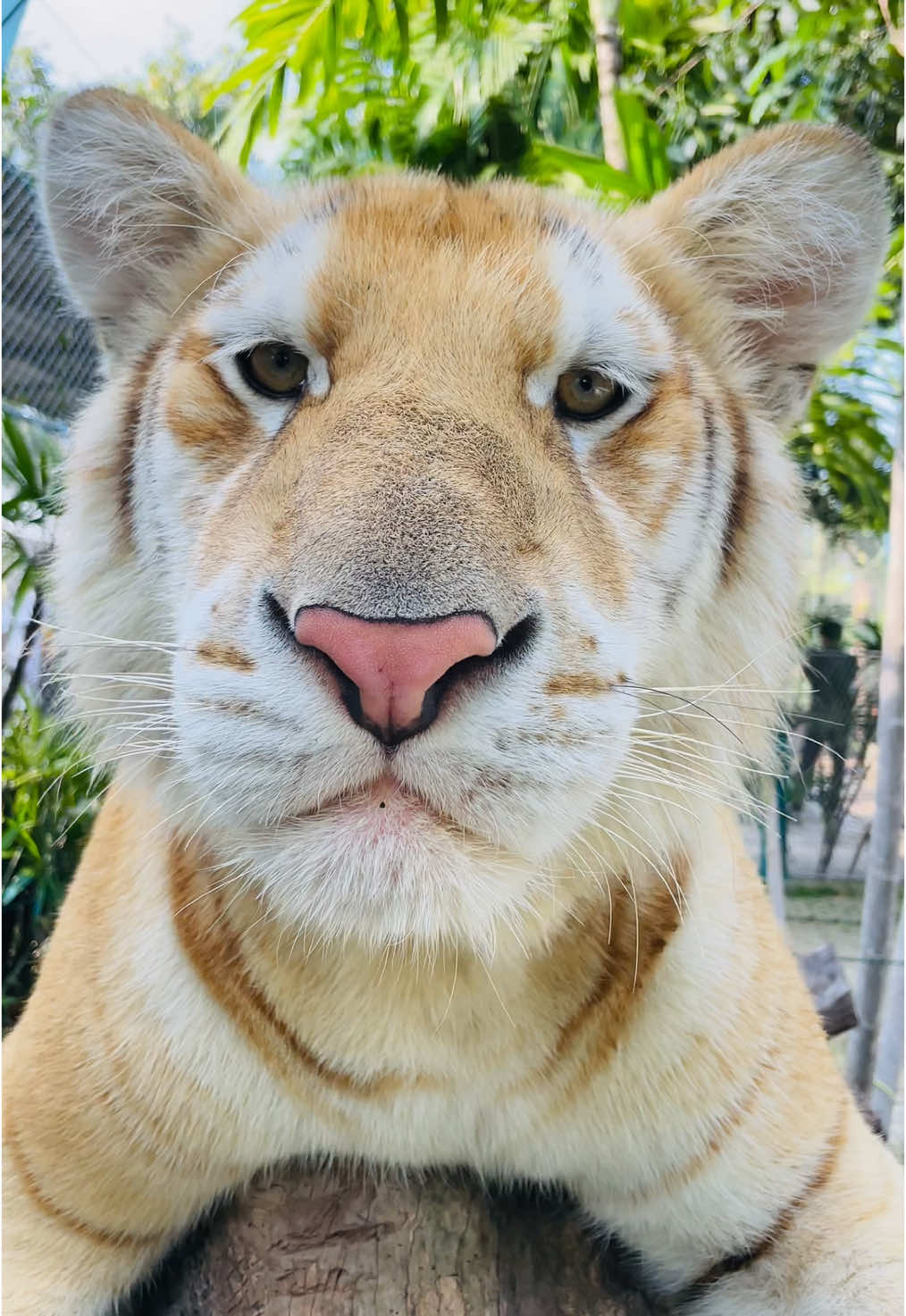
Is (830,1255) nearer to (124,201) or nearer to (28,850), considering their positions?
(124,201)

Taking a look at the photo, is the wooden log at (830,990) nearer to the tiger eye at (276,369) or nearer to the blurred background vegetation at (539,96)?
the blurred background vegetation at (539,96)

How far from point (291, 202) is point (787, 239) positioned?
35 cm

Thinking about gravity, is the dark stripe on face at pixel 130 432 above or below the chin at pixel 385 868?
above

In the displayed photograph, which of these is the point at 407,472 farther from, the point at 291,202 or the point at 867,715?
the point at 867,715

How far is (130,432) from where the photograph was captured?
640 millimetres

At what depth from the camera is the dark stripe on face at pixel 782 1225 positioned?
2.27ft

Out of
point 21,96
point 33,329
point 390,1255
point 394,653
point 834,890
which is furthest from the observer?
point 834,890

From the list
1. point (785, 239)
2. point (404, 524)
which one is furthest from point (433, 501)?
point (785, 239)

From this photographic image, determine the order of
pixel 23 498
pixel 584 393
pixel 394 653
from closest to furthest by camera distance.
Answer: pixel 394 653 < pixel 584 393 < pixel 23 498

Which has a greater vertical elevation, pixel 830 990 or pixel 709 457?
pixel 709 457

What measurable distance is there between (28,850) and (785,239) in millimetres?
1183

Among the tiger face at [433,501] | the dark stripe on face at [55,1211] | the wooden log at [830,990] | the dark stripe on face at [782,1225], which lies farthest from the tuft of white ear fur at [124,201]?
the wooden log at [830,990]

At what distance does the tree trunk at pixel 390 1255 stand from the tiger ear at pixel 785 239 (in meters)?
0.63

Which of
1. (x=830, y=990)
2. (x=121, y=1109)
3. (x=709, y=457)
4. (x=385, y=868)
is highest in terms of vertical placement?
(x=709, y=457)
